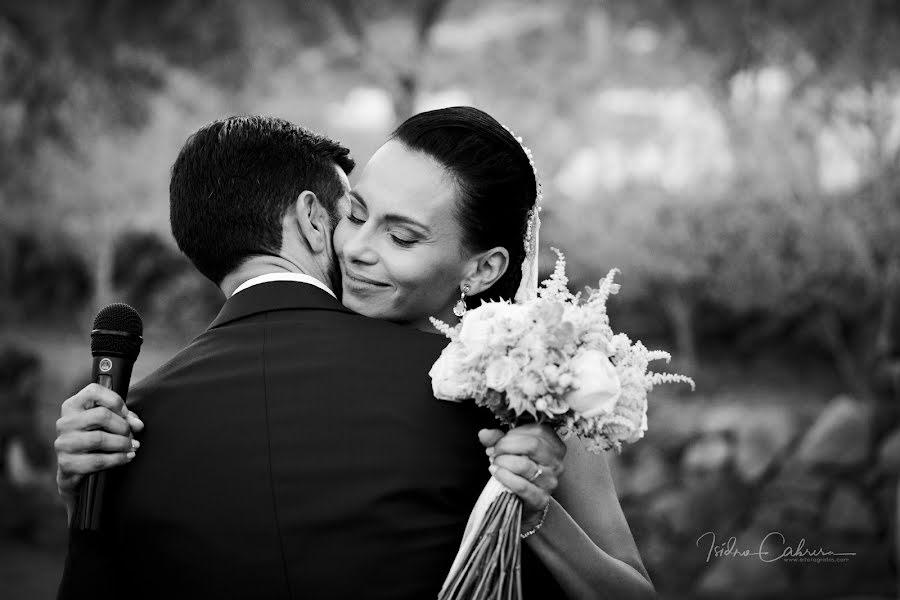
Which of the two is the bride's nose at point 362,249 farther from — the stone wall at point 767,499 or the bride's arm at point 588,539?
the stone wall at point 767,499

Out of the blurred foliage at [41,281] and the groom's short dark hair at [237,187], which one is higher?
the blurred foliage at [41,281]

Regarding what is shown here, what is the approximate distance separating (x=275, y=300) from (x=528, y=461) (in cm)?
74

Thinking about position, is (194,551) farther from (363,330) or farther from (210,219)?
(210,219)

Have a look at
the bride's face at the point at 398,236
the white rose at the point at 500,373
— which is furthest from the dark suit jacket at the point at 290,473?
the bride's face at the point at 398,236

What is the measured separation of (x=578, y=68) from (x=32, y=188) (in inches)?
327

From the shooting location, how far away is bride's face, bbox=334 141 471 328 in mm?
2605

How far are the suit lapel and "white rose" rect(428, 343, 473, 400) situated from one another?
336 mm

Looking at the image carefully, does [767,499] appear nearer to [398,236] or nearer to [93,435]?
[398,236]

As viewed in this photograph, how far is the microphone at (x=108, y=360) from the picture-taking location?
7.30 ft

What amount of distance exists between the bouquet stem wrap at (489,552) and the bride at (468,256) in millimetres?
137

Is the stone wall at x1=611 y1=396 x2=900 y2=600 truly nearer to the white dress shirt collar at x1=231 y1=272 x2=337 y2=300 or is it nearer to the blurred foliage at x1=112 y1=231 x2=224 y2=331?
the blurred foliage at x1=112 y1=231 x2=224 y2=331

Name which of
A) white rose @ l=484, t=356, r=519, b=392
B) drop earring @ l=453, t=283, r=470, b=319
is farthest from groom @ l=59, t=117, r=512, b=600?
drop earring @ l=453, t=283, r=470, b=319

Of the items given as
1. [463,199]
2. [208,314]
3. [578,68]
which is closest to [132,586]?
[463,199]

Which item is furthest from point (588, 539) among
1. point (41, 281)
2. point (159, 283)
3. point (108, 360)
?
point (41, 281)
